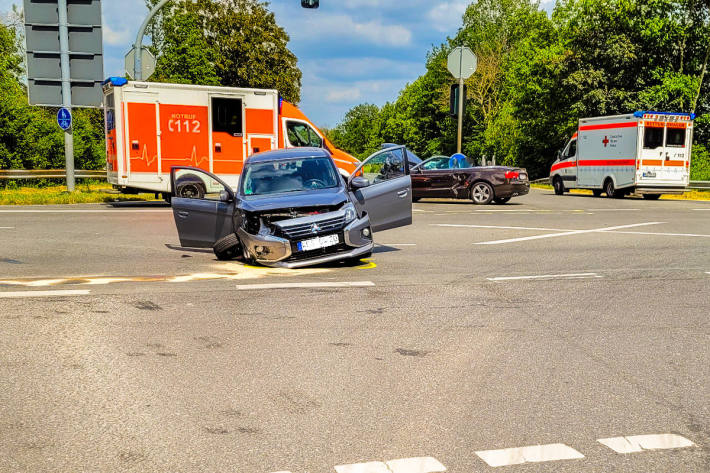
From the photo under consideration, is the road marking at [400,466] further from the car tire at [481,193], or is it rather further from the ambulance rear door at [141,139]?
the car tire at [481,193]

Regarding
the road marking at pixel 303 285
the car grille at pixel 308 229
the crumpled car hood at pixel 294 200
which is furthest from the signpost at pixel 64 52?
the road marking at pixel 303 285

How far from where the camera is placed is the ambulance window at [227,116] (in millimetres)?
19859

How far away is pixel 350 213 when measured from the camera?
30.3 ft

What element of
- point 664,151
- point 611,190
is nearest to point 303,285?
point 664,151

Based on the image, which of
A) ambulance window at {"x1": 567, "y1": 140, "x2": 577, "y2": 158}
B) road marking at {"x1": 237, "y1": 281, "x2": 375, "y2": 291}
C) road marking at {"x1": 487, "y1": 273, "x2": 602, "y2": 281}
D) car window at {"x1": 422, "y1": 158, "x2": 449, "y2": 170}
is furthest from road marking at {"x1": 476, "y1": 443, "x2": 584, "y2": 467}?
ambulance window at {"x1": 567, "y1": 140, "x2": 577, "y2": 158}

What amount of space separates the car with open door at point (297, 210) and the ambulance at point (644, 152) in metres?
18.7

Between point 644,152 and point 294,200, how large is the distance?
21.3 metres

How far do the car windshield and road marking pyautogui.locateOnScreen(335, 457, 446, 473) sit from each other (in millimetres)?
6667

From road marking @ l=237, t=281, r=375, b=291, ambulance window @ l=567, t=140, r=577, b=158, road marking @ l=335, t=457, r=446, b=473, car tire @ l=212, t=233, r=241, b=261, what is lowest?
road marking @ l=237, t=281, r=375, b=291

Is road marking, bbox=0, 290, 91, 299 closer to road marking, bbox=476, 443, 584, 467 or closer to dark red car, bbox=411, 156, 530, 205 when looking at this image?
road marking, bbox=476, 443, 584, 467

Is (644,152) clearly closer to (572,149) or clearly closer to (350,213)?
(572,149)

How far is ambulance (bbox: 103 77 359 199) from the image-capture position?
19.0 meters

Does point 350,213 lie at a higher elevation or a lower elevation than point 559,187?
higher

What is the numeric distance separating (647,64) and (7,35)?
39722mm
